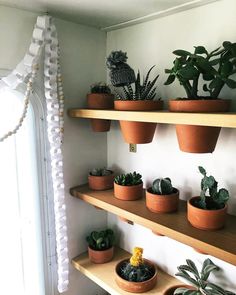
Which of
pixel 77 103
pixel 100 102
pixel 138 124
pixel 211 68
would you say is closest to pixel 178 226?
pixel 138 124

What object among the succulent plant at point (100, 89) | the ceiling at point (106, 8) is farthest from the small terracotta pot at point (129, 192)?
the ceiling at point (106, 8)

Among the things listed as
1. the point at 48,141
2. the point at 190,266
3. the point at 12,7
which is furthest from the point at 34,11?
the point at 190,266

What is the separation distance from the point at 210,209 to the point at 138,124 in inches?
16.1

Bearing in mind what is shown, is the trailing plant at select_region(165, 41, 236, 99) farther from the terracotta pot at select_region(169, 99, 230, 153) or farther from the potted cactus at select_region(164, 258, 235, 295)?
the potted cactus at select_region(164, 258, 235, 295)

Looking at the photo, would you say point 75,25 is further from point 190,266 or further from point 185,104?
point 190,266

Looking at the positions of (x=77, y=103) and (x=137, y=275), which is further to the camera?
(x=77, y=103)

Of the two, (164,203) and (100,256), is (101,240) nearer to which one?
(100,256)

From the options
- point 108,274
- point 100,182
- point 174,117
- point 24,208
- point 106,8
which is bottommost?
point 108,274

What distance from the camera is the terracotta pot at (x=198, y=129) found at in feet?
2.81

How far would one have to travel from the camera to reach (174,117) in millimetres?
852

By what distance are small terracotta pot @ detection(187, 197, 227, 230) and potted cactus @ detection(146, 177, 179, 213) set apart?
0.13 meters

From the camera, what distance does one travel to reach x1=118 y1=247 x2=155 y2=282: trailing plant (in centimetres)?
121

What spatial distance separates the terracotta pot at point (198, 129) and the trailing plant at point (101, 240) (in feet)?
2.41

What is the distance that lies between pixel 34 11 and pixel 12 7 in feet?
0.29
